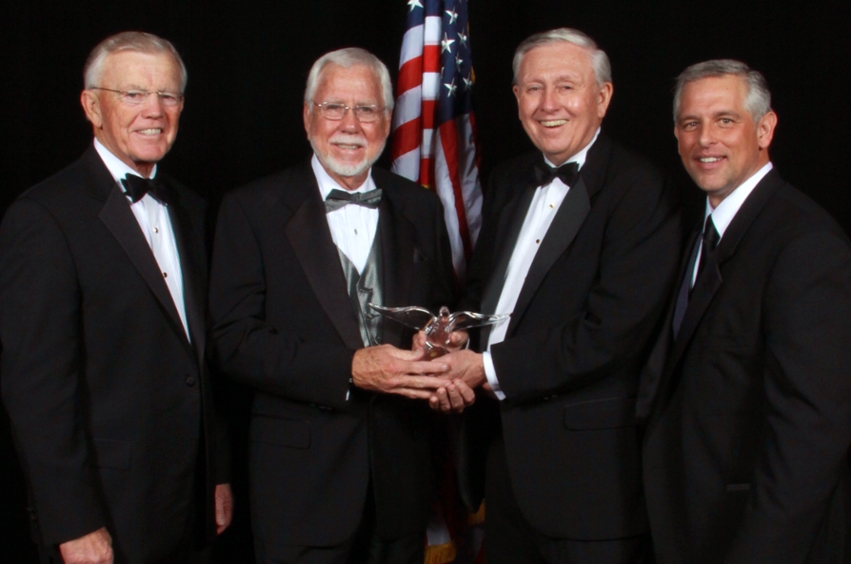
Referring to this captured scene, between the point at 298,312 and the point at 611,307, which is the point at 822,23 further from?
the point at 298,312

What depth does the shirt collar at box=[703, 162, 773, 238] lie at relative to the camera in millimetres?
2703

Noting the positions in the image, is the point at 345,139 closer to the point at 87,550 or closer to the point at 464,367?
the point at 464,367

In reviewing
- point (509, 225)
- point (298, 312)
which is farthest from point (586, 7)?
point (298, 312)

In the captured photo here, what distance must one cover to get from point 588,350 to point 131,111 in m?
1.72

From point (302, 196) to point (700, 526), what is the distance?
175 centimetres

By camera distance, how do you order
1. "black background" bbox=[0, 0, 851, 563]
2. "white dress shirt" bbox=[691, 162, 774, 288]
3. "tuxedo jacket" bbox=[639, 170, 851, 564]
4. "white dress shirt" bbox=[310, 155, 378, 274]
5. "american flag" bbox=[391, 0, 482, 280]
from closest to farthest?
1. "tuxedo jacket" bbox=[639, 170, 851, 564]
2. "white dress shirt" bbox=[691, 162, 774, 288]
3. "white dress shirt" bbox=[310, 155, 378, 274]
4. "black background" bbox=[0, 0, 851, 563]
5. "american flag" bbox=[391, 0, 482, 280]

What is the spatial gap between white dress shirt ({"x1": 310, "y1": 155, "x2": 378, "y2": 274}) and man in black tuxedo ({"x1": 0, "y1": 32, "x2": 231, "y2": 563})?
49 centimetres

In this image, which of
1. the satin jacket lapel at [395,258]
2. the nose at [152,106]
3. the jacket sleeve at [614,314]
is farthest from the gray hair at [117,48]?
the jacket sleeve at [614,314]

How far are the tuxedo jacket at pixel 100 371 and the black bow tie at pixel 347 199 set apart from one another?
0.53m

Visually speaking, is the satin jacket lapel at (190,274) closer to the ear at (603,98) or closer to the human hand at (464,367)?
the human hand at (464,367)

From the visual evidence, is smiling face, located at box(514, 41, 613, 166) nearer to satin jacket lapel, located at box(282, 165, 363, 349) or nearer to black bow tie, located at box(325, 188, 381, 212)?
black bow tie, located at box(325, 188, 381, 212)

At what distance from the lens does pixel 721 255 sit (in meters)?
2.60

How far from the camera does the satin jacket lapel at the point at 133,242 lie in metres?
2.77

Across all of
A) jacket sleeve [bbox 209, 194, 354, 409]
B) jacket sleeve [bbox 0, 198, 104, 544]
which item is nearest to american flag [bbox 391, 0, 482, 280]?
jacket sleeve [bbox 209, 194, 354, 409]
